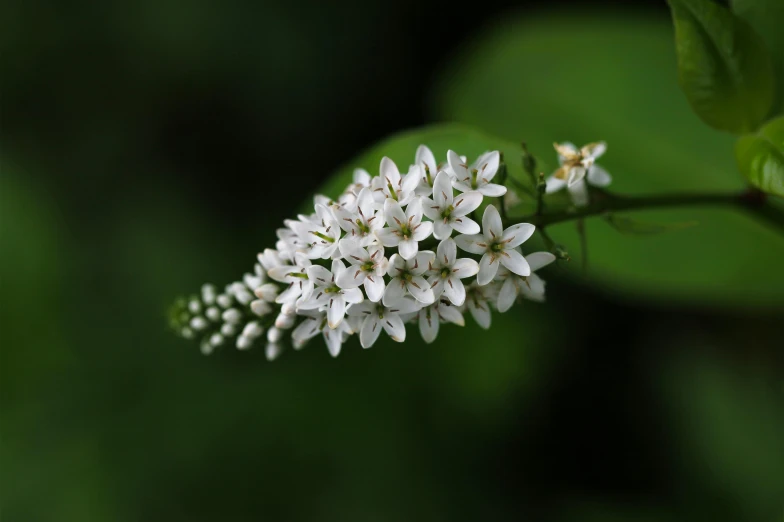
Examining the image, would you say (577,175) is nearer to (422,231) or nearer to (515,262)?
(515,262)

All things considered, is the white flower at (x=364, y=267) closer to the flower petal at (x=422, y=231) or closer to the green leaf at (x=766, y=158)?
the flower petal at (x=422, y=231)

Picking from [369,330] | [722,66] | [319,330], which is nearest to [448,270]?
→ [369,330]

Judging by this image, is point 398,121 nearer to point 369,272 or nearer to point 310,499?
point 310,499

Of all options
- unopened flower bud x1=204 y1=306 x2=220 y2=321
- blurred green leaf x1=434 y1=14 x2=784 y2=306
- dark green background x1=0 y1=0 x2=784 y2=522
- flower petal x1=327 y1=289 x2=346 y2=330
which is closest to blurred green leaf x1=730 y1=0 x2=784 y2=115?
blurred green leaf x1=434 y1=14 x2=784 y2=306

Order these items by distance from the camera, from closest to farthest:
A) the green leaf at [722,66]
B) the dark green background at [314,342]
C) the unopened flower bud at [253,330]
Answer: the green leaf at [722,66] → the unopened flower bud at [253,330] → the dark green background at [314,342]

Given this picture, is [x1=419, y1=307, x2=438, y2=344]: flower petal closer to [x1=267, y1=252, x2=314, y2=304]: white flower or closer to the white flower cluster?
the white flower cluster

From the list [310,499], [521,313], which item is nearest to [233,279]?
[310,499]

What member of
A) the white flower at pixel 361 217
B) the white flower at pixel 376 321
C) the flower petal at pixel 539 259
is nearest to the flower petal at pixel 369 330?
the white flower at pixel 376 321
